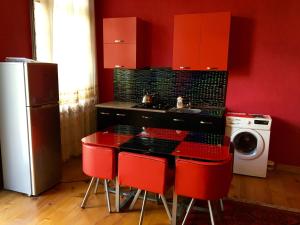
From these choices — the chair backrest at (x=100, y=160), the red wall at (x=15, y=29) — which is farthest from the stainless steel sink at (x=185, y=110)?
the red wall at (x=15, y=29)

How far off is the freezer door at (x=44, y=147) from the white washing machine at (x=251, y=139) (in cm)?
226

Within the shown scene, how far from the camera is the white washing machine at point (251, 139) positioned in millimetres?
3430

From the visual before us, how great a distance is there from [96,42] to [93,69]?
1.62ft

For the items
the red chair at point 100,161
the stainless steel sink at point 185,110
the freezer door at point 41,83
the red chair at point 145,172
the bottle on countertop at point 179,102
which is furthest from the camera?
the bottle on countertop at point 179,102

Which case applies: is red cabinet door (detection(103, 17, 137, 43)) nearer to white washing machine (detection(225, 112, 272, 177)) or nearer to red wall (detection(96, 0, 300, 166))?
red wall (detection(96, 0, 300, 166))

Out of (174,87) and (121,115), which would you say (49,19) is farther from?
(174,87)

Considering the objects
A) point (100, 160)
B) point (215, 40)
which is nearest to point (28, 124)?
point (100, 160)

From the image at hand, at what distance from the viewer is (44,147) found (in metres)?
2.91

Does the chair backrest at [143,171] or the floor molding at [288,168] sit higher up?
the chair backrest at [143,171]

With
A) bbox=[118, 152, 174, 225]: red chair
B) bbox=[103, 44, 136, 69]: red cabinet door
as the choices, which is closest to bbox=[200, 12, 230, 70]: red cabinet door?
bbox=[103, 44, 136, 69]: red cabinet door

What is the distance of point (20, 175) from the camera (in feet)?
9.34

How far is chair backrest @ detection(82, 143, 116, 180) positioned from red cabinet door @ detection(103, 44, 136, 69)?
6.18ft

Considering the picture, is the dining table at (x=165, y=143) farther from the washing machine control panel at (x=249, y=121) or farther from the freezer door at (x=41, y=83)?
the washing machine control panel at (x=249, y=121)

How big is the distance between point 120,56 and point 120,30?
1.26 ft
